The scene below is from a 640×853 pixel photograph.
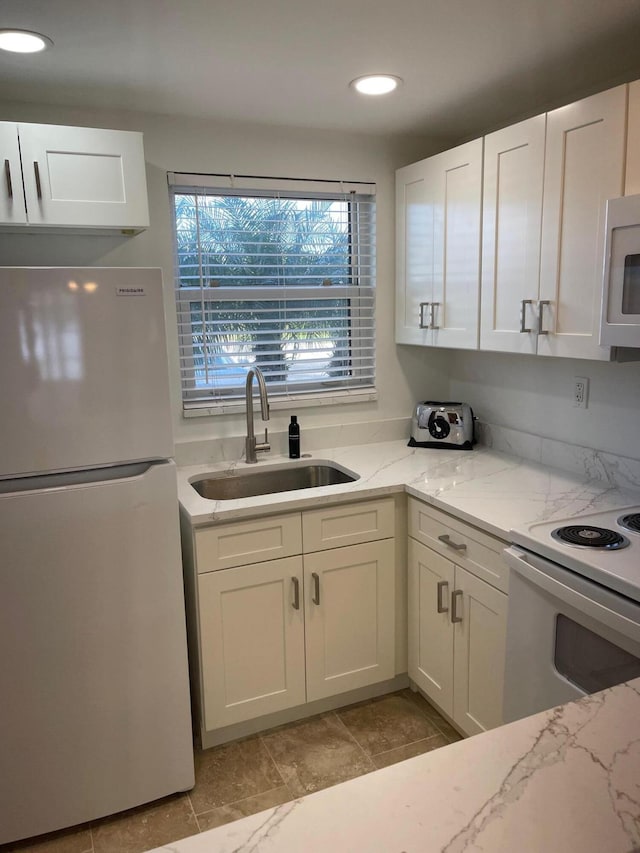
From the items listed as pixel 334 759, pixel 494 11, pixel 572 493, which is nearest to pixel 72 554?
pixel 334 759

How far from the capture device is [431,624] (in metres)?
2.38

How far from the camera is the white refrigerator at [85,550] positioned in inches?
69.3

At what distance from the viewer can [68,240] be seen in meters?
2.37

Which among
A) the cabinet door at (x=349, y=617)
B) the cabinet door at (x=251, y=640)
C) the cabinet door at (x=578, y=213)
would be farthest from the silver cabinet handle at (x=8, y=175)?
the cabinet door at (x=578, y=213)

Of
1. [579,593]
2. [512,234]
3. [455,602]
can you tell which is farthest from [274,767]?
[512,234]

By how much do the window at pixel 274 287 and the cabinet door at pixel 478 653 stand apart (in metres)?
1.16

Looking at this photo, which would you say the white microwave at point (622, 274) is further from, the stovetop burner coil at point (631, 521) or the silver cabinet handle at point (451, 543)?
the silver cabinet handle at point (451, 543)

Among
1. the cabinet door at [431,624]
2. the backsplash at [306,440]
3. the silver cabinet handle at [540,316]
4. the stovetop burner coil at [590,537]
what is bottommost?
the cabinet door at [431,624]

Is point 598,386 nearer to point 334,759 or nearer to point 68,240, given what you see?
point 334,759

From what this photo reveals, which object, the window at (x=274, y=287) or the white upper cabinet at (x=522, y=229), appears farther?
the window at (x=274, y=287)

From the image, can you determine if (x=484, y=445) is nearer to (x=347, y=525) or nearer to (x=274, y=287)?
(x=347, y=525)

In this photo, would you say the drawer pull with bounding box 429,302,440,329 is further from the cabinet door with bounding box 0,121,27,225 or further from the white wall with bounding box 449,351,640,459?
the cabinet door with bounding box 0,121,27,225

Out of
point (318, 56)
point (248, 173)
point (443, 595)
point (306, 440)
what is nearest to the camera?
point (318, 56)

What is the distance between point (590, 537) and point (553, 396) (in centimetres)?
93
